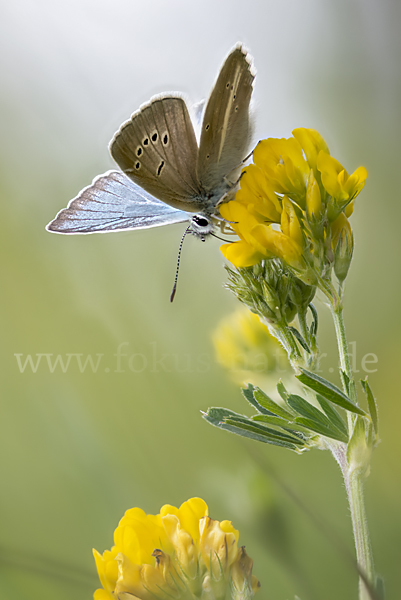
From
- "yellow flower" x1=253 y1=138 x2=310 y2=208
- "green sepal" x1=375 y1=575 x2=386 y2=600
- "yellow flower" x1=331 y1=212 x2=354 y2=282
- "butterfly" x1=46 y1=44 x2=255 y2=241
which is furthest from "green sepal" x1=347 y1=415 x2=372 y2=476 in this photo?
"butterfly" x1=46 y1=44 x2=255 y2=241

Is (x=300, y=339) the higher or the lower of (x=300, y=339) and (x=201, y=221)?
the lower

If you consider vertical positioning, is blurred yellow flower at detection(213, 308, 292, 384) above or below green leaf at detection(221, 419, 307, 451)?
below

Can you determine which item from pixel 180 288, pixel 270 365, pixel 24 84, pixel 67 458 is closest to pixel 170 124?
pixel 270 365

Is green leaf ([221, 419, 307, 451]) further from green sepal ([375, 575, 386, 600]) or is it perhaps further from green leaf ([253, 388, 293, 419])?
green sepal ([375, 575, 386, 600])

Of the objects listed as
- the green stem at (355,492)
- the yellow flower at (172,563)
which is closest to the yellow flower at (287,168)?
the green stem at (355,492)

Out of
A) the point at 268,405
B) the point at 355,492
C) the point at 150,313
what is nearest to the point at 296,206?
the point at 268,405

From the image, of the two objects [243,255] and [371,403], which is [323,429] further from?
[243,255]

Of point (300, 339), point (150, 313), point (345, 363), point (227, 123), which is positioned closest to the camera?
point (345, 363)
